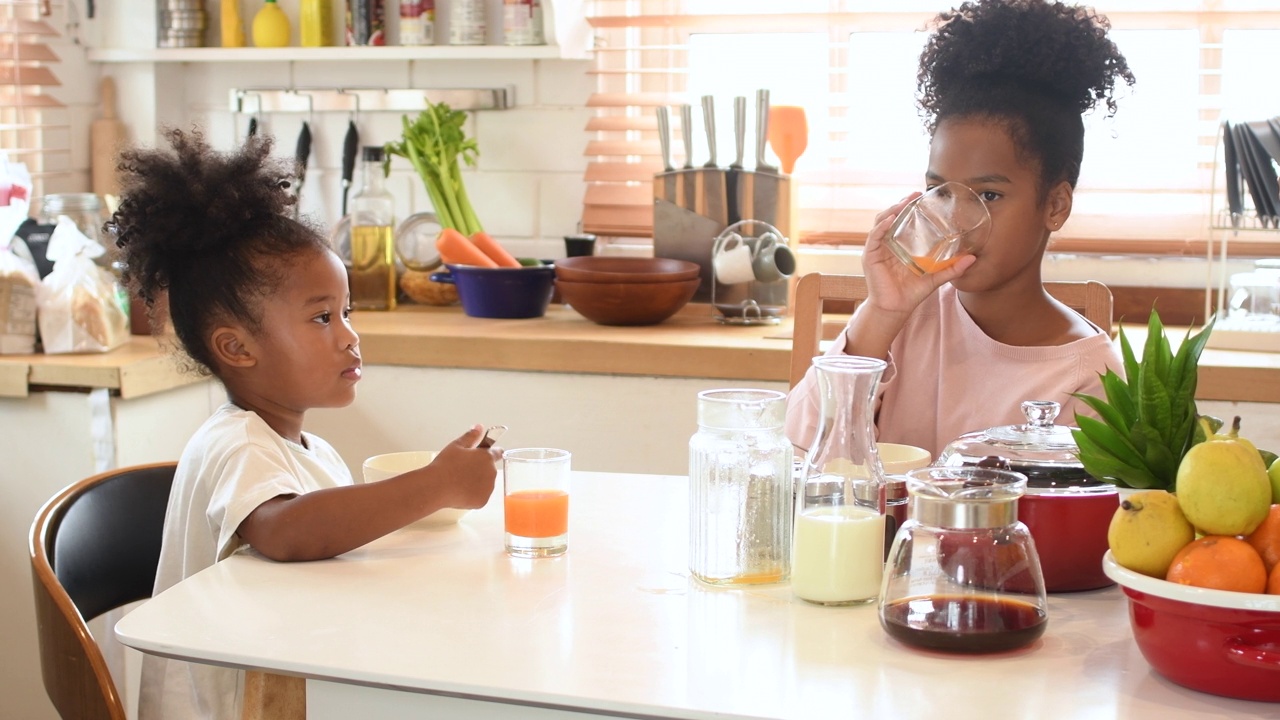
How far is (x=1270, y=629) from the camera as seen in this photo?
0.78 m

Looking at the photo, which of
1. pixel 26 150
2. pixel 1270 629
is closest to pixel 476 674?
pixel 1270 629

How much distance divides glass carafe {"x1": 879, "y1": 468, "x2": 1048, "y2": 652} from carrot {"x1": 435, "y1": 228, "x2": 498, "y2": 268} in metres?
1.70

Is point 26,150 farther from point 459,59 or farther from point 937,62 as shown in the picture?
point 937,62

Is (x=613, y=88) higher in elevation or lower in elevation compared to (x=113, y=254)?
higher

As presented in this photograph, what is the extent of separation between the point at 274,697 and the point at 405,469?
0.42 m

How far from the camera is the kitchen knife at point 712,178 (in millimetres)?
2418

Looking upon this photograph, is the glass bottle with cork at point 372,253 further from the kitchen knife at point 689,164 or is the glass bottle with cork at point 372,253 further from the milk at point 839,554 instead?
the milk at point 839,554

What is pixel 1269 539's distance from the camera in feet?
2.64

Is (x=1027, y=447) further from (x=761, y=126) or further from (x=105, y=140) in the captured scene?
(x=105, y=140)

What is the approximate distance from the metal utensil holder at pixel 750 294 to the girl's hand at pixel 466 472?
1.23 m

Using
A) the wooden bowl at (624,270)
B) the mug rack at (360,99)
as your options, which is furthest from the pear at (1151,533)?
the mug rack at (360,99)

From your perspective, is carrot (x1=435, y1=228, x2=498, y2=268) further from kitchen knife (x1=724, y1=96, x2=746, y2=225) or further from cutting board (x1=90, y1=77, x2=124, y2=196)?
cutting board (x1=90, y1=77, x2=124, y2=196)

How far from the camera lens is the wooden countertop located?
2000 mm

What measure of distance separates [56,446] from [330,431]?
445 mm
